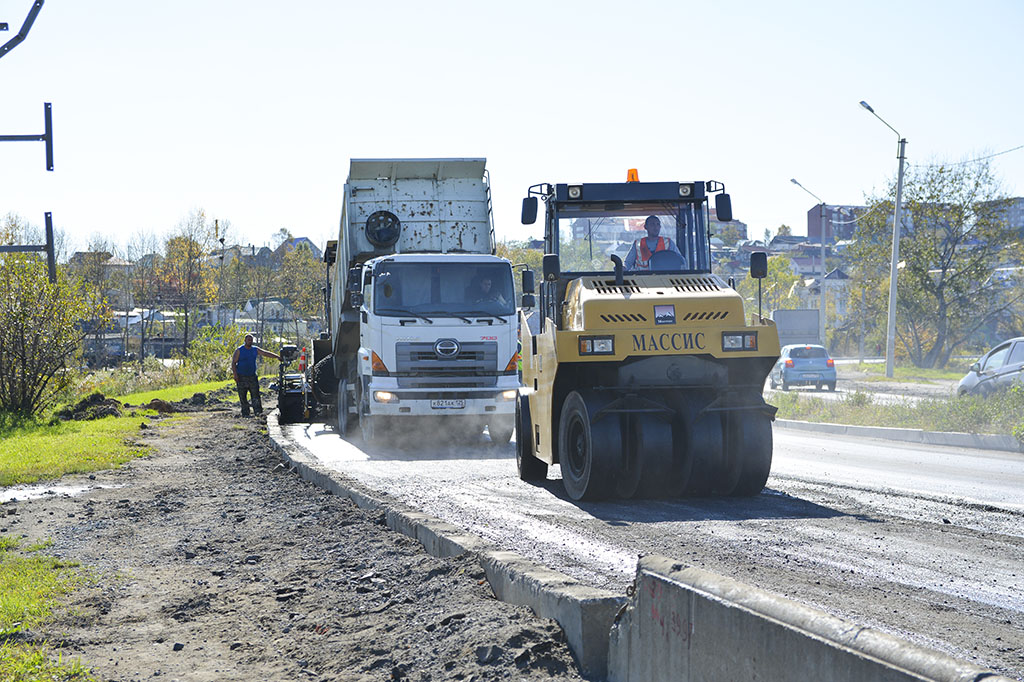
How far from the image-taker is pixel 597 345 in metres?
9.60

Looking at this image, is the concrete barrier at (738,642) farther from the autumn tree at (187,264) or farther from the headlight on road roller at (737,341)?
the autumn tree at (187,264)

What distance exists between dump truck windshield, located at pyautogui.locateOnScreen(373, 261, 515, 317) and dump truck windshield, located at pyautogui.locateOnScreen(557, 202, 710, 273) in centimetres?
520

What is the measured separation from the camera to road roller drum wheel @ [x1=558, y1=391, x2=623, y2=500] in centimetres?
948

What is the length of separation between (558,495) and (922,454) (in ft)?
24.7

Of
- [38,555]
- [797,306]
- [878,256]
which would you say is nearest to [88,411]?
[38,555]

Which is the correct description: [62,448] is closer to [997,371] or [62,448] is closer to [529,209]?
[529,209]

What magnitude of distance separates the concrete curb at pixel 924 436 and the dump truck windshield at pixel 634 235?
8.27 metres

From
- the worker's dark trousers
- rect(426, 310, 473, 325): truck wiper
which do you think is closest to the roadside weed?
rect(426, 310, 473, 325): truck wiper

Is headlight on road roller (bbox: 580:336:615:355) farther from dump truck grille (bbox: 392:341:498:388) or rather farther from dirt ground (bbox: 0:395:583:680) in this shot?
dump truck grille (bbox: 392:341:498:388)

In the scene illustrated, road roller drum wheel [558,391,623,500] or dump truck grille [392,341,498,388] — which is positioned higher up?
dump truck grille [392,341,498,388]

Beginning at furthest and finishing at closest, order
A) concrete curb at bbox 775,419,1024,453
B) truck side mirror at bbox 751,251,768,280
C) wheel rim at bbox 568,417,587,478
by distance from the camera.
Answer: concrete curb at bbox 775,419,1024,453
truck side mirror at bbox 751,251,768,280
wheel rim at bbox 568,417,587,478

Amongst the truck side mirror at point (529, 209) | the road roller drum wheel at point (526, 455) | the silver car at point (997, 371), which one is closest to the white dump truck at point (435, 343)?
the road roller drum wheel at point (526, 455)

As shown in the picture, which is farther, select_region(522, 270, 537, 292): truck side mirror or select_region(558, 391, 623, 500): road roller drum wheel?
select_region(522, 270, 537, 292): truck side mirror

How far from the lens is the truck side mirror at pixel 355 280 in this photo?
676 inches
